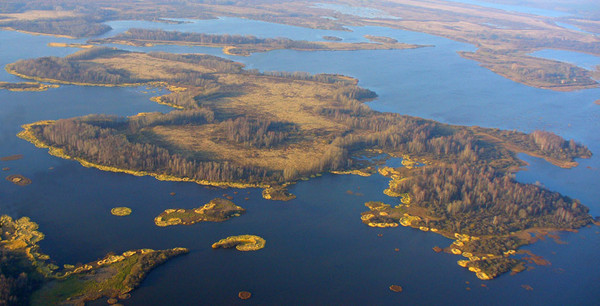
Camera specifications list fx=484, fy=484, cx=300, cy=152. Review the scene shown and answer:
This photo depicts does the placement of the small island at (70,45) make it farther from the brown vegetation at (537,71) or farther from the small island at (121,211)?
the brown vegetation at (537,71)

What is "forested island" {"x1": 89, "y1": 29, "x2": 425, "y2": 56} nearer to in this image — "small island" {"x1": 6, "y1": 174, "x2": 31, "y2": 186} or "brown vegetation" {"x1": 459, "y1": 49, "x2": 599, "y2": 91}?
"brown vegetation" {"x1": 459, "y1": 49, "x2": 599, "y2": 91}

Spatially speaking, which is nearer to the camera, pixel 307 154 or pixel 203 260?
pixel 203 260

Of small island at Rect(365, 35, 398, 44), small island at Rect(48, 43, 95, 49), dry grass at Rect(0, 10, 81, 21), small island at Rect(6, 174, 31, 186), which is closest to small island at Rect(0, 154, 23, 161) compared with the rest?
small island at Rect(6, 174, 31, 186)

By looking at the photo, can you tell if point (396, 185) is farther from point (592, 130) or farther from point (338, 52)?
point (338, 52)

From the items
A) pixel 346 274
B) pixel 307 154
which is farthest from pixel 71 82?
pixel 346 274

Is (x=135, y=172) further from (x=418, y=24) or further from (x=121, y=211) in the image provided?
(x=418, y=24)

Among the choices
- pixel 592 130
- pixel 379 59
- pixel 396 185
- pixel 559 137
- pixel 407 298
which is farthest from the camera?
pixel 379 59

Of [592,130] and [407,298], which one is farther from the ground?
[592,130]

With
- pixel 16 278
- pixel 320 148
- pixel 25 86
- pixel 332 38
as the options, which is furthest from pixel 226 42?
pixel 16 278
